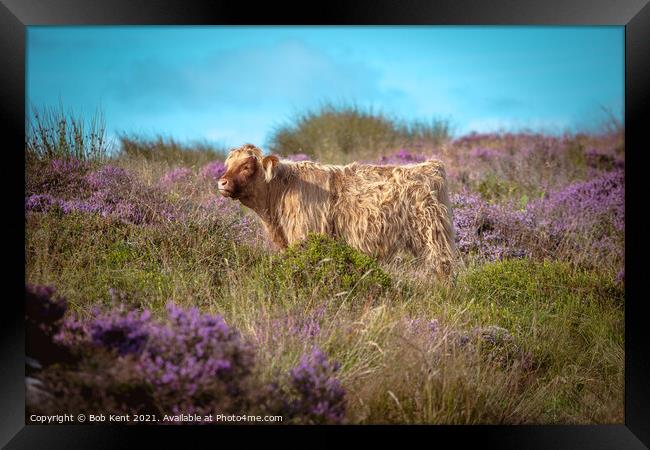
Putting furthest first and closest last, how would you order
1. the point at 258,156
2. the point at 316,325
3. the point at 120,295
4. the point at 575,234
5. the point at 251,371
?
the point at 575,234 < the point at 258,156 < the point at 120,295 < the point at 316,325 < the point at 251,371

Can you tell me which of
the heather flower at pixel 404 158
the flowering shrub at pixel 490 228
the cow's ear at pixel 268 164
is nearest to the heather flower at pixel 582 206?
the flowering shrub at pixel 490 228

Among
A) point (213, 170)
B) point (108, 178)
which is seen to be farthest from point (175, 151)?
point (108, 178)

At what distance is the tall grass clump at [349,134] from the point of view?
45.2 feet

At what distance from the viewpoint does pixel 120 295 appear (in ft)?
17.2

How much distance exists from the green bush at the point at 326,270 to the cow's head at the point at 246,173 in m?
0.95

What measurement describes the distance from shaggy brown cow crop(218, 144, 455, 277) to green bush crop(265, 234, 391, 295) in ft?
2.22

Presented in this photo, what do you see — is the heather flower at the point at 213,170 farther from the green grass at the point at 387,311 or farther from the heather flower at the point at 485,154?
the heather flower at the point at 485,154

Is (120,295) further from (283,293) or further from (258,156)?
(258,156)

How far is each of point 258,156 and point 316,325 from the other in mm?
2327

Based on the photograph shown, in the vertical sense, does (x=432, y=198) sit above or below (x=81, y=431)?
above

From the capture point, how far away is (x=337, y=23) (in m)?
4.43

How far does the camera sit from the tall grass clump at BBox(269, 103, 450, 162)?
13766mm
